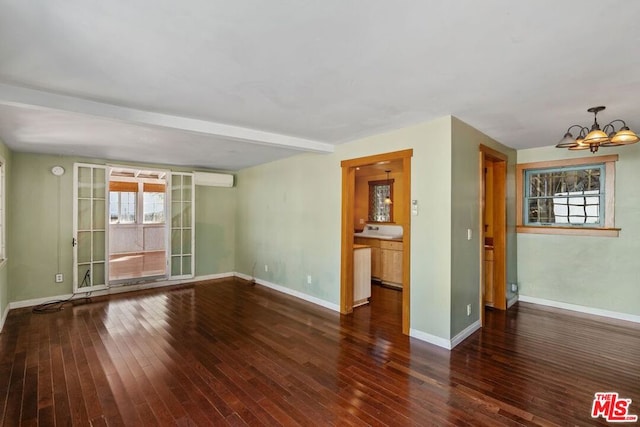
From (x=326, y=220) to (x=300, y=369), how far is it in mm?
2408

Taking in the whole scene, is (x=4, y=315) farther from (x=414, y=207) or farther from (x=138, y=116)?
(x=414, y=207)

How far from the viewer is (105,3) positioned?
4.95 feet

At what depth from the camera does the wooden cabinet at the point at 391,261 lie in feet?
19.4

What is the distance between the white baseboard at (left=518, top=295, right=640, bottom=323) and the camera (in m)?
4.15

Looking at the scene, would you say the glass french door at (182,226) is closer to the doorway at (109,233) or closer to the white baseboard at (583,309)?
the doorway at (109,233)

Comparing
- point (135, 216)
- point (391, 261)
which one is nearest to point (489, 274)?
point (391, 261)

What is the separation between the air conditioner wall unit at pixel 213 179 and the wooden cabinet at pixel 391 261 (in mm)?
3716

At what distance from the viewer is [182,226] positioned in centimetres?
654

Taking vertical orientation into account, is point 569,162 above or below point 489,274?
above

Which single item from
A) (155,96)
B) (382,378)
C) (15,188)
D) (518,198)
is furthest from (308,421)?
(15,188)

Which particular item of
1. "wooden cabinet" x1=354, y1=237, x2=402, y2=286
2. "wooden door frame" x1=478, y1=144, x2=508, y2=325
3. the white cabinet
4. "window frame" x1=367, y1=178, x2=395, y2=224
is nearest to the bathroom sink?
"wooden cabinet" x1=354, y1=237, x2=402, y2=286

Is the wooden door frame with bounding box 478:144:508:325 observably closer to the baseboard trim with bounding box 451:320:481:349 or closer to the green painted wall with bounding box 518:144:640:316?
the green painted wall with bounding box 518:144:640:316

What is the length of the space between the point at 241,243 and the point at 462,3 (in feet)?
20.7

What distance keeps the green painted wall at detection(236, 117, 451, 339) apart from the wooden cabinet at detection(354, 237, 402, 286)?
1.75 meters
